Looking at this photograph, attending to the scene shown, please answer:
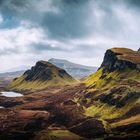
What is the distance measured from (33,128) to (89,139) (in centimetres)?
4313

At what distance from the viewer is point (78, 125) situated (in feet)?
637

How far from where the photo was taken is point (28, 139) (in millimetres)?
164875

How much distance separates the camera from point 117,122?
189875 millimetres

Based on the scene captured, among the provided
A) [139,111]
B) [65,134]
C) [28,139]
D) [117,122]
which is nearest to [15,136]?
[28,139]

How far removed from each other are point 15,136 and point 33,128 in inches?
783

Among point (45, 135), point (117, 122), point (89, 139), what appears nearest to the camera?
point (89, 139)

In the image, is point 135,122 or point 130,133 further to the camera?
point 135,122

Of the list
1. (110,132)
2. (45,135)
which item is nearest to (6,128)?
(45,135)

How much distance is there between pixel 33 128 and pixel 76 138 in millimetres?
35834

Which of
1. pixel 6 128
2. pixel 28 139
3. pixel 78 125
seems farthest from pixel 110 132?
pixel 6 128

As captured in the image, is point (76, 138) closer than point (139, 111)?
Yes

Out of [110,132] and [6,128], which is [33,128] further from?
[110,132]

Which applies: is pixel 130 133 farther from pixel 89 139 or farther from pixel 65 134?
pixel 65 134

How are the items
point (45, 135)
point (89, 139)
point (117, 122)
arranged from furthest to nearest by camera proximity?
point (117, 122)
point (45, 135)
point (89, 139)
